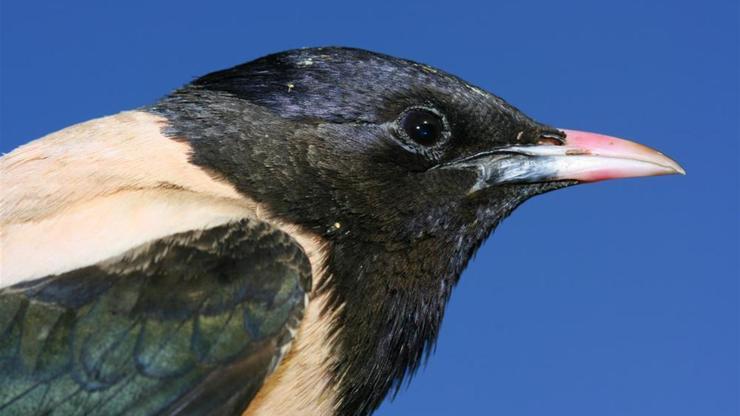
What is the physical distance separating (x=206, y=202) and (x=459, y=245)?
1.44 m

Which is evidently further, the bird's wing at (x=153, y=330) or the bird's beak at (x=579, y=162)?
the bird's beak at (x=579, y=162)

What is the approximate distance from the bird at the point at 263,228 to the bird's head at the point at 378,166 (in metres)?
0.01

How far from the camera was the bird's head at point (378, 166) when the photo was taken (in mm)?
5625

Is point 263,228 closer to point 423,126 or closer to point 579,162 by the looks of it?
point 423,126

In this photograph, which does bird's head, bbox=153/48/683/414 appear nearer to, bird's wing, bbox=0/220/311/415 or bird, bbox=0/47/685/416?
bird, bbox=0/47/685/416

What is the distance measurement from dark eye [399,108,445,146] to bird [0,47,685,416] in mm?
12

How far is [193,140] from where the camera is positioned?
5.70 m

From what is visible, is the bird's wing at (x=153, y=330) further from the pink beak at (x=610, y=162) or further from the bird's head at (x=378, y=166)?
the pink beak at (x=610, y=162)

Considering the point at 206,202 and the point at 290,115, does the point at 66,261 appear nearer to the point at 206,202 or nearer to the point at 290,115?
the point at 206,202

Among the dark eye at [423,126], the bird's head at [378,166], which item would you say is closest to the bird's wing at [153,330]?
the bird's head at [378,166]

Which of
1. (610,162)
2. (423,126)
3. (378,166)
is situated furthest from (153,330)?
(610,162)

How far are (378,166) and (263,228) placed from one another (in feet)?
2.74

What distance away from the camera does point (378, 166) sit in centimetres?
591

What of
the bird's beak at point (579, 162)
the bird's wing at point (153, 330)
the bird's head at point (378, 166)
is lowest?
the bird's wing at point (153, 330)
